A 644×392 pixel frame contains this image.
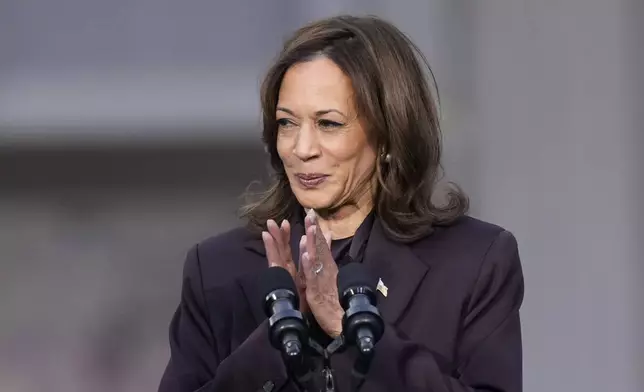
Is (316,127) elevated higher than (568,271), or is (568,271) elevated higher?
(316,127)

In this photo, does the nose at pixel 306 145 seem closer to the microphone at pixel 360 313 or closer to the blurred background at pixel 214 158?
the microphone at pixel 360 313

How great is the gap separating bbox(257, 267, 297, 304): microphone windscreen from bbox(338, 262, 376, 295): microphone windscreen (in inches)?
3.4

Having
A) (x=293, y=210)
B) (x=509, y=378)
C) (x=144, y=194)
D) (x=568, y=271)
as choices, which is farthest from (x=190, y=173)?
(x=509, y=378)

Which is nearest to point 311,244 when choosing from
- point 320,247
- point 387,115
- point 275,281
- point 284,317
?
point 320,247

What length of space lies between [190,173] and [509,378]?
282 centimetres

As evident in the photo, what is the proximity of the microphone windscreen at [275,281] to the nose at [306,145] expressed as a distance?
1.25 ft

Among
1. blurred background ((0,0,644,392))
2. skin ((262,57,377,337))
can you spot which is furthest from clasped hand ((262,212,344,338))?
blurred background ((0,0,644,392))

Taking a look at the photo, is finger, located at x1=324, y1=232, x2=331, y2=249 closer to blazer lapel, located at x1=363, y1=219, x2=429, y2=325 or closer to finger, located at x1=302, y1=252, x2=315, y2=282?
finger, located at x1=302, y1=252, x2=315, y2=282

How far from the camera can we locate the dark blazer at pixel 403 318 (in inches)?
95.7

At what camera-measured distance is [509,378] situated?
2.52m

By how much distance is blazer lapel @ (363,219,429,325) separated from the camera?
2.63 meters

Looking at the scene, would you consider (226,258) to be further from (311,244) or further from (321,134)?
(311,244)

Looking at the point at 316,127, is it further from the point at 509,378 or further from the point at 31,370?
the point at 31,370

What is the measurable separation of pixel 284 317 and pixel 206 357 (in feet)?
2.02
